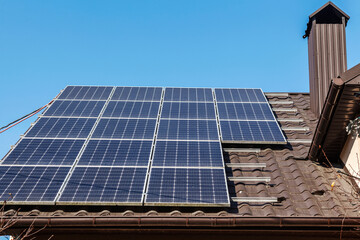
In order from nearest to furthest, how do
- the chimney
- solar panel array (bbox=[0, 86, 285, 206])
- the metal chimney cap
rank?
1. solar panel array (bbox=[0, 86, 285, 206])
2. the chimney
3. the metal chimney cap

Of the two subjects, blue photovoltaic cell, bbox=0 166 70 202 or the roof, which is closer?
blue photovoltaic cell, bbox=0 166 70 202

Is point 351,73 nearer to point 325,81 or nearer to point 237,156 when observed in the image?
point 237,156

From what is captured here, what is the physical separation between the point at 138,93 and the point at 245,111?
520 cm

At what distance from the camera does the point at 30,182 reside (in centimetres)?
922

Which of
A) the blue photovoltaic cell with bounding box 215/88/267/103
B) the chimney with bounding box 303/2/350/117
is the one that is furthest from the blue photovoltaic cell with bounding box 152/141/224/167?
the chimney with bounding box 303/2/350/117

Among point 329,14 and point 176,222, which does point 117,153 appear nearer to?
point 176,222

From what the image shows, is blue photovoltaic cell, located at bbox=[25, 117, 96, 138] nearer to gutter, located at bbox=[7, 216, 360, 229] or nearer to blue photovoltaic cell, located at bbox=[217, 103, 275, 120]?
gutter, located at bbox=[7, 216, 360, 229]

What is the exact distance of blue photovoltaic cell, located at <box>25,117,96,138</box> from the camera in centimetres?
1149

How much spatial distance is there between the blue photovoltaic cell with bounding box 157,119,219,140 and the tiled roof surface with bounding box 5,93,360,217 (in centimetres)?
108

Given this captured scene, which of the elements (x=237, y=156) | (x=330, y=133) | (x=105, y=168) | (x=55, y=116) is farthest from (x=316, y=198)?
(x=55, y=116)

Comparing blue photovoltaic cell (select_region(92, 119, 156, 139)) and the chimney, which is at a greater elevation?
the chimney

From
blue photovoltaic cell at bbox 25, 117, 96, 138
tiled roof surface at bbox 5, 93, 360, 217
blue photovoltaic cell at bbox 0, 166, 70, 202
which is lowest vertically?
tiled roof surface at bbox 5, 93, 360, 217

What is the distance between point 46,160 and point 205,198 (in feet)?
16.8

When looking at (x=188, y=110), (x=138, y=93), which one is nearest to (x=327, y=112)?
(x=188, y=110)
